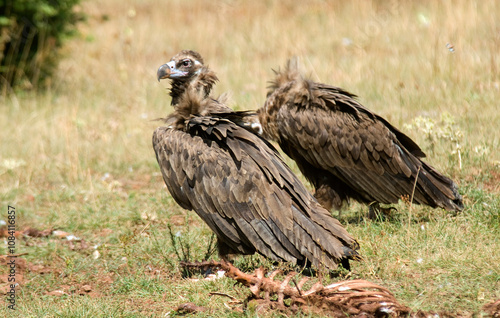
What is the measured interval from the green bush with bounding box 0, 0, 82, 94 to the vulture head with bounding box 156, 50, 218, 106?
242 inches

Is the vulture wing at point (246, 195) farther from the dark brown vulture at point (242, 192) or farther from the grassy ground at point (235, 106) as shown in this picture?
the grassy ground at point (235, 106)

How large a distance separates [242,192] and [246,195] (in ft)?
0.13

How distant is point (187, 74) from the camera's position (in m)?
5.52

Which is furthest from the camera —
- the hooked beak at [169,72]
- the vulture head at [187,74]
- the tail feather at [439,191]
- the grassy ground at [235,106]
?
the vulture head at [187,74]

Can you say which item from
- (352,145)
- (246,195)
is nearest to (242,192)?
(246,195)

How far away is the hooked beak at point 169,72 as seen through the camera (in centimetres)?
536

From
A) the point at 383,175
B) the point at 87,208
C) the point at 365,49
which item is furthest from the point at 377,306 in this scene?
the point at 365,49

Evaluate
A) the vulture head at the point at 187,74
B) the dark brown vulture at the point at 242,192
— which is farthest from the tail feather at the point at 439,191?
the vulture head at the point at 187,74

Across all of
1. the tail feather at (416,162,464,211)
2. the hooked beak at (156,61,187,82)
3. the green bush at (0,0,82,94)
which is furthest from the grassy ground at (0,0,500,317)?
the hooked beak at (156,61,187,82)

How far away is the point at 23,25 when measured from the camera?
11094 mm

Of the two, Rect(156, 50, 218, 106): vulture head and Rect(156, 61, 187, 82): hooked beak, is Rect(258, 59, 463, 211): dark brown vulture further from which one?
Rect(156, 61, 187, 82): hooked beak

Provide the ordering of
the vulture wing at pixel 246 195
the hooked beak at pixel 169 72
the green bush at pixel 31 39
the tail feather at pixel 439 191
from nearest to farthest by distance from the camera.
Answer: the vulture wing at pixel 246 195 → the tail feather at pixel 439 191 → the hooked beak at pixel 169 72 → the green bush at pixel 31 39

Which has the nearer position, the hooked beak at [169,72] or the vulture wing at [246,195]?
the vulture wing at [246,195]

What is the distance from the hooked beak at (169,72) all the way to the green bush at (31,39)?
6.16 m
